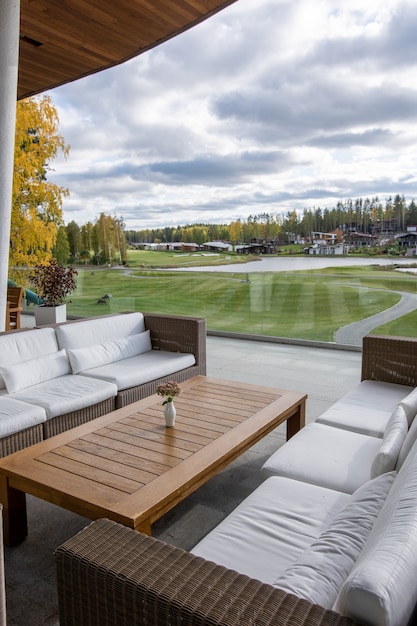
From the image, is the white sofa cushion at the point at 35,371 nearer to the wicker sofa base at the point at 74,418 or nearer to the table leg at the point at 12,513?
the wicker sofa base at the point at 74,418

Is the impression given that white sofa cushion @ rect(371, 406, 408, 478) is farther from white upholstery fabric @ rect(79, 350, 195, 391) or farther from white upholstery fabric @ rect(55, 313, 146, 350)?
white upholstery fabric @ rect(55, 313, 146, 350)

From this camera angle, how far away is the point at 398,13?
5332 millimetres

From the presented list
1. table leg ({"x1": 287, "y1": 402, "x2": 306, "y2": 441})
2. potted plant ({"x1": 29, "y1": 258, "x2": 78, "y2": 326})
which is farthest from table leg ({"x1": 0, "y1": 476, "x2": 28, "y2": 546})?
potted plant ({"x1": 29, "y1": 258, "x2": 78, "y2": 326})

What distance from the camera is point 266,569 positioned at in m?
1.57

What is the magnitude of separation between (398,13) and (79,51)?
3454mm

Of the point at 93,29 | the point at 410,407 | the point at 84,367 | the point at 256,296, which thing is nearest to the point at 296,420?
the point at 410,407

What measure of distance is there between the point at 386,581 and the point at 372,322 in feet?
18.5

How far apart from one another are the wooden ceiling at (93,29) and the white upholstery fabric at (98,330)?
2648 mm

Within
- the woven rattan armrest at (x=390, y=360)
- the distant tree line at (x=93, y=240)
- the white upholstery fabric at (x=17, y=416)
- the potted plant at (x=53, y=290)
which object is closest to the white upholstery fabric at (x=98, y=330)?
the white upholstery fabric at (x=17, y=416)

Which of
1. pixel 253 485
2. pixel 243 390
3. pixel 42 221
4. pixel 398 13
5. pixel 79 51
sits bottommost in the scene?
pixel 253 485

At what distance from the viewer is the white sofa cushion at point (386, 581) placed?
0.95 m

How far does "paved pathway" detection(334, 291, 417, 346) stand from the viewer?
6.05 metres

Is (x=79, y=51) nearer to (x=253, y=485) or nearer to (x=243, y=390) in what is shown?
(x=243, y=390)

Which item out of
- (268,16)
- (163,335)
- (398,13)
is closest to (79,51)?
(268,16)
